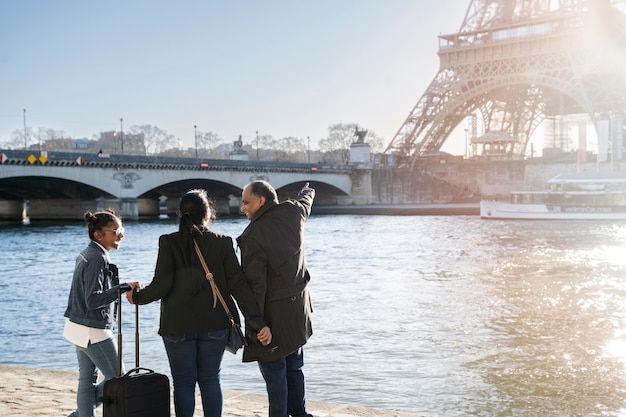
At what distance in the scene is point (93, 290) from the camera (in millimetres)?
4652

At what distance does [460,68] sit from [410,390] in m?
58.2

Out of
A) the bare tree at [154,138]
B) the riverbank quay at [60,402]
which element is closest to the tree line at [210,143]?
the bare tree at [154,138]

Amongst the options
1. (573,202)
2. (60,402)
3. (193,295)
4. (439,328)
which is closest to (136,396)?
(193,295)

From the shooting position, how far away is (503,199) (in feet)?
200

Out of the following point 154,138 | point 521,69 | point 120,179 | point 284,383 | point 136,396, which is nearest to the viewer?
point 136,396

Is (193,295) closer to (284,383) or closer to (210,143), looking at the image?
(284,383)

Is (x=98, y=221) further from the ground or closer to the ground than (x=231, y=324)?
further from the ground

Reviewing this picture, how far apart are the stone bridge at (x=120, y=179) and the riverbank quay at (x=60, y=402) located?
116ft

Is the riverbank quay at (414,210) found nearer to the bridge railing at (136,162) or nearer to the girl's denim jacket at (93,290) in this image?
the bridge railing at (136,162)

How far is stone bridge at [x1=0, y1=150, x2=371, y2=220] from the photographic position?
42.8 m

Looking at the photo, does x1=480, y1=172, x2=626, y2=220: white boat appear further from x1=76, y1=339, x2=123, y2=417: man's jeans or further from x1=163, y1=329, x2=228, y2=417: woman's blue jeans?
x1=76, y1=339, x2=123, y2=417: man's jeans

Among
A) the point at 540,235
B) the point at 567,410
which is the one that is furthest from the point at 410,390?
the point at 540,235

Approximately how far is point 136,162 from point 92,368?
44.4 metres

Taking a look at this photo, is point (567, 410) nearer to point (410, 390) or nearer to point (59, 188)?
point (410, 390)
